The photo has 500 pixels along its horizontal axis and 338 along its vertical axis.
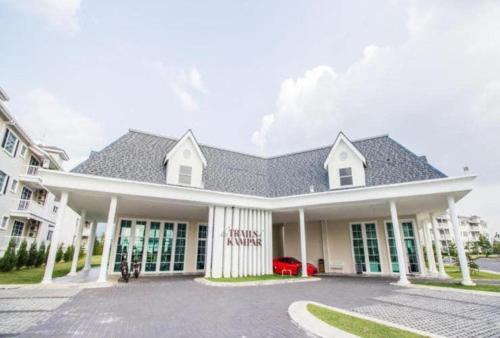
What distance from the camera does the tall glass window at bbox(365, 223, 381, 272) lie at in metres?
18.4

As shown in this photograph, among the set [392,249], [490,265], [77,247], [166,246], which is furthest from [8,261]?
[490,265]

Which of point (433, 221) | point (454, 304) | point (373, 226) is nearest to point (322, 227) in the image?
point (373, 226)

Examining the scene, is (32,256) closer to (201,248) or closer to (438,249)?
(201,248)

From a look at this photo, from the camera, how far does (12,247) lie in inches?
733

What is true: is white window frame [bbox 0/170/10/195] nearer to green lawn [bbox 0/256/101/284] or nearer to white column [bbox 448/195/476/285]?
green lawn [bbox 0/256/101/284]

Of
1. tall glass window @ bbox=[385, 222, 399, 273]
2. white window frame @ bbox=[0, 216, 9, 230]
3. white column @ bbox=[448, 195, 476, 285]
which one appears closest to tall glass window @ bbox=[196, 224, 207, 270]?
tall glass window @ bbox=[385, 222, 399, 273]

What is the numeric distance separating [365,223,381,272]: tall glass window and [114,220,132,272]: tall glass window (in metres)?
17.6

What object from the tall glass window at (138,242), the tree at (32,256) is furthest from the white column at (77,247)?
the tree at (32,256)

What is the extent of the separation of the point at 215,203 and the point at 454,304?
449 inches

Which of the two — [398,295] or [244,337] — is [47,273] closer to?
[244,337]

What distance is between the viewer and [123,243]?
56.7ft

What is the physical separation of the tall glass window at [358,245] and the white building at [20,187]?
83.6ft

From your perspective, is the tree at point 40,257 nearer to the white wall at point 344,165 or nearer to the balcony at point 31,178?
the balcony at point 31,178

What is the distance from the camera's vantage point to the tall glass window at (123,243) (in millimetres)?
17078
